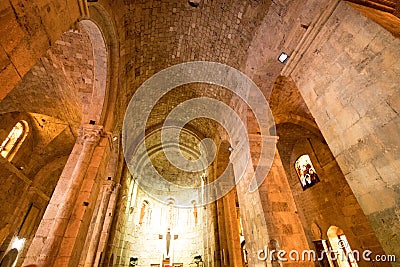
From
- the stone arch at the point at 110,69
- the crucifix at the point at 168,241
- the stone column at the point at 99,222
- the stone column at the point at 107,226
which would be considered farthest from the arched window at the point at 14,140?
the crucifix at the point at 168,241

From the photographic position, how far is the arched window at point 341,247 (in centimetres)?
786

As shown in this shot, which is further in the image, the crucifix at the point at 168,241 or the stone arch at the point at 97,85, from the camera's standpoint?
the crucifix at the point at 168,241

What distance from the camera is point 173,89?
335 inches

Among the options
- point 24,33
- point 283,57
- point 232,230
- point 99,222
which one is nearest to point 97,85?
point 24,33

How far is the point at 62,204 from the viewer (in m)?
4.06

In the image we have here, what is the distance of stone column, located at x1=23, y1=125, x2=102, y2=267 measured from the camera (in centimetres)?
356

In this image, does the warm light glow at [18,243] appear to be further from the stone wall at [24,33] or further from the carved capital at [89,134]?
the stone wall at [24,33]

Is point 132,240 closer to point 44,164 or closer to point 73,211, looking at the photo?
point 44,164

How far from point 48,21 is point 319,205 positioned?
11396mm

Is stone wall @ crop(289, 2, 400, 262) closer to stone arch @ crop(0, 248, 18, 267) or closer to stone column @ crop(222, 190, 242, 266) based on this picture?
stone column @ crop(222, 190, 242, 266)

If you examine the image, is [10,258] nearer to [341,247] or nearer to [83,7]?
[83,7]

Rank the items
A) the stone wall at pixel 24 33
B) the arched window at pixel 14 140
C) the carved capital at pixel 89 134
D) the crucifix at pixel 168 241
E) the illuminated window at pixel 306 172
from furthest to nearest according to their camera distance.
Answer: the crucifix at pixel 168 241 < the illuminated window at pixel 306 172 < the arched window at pixel 14 140 < the carved capital at pixel 89 134 < the stone wall at pixel 24 33

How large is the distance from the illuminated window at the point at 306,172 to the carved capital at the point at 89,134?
33.3 ft

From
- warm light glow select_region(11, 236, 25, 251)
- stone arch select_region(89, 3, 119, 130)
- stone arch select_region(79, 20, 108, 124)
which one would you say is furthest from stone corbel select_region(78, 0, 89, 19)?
warm light glow select_region(11, 236, 25, 251)
